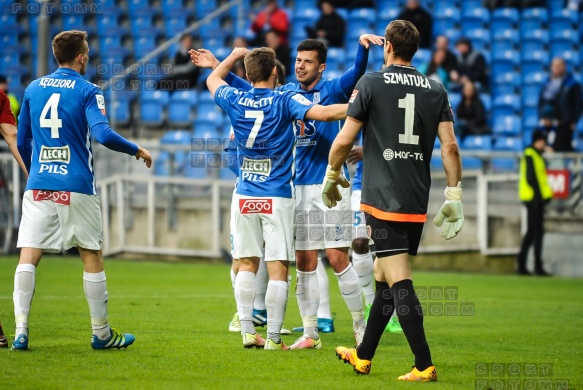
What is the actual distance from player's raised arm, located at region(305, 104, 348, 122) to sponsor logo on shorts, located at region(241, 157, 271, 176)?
624mm

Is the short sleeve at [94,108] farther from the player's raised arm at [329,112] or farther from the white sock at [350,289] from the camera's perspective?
the white sock at [350,289]

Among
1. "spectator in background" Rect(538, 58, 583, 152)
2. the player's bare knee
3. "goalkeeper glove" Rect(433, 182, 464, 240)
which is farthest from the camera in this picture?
"spectator in background" Rect(538, 58, 583, 152)

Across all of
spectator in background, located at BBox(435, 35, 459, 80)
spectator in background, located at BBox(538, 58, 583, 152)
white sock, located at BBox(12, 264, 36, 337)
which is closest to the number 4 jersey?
white sock, located at BBox(12, 264, 36, 337)

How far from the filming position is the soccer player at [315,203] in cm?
797

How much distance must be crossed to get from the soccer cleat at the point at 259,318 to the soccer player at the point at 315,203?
4.42 feet

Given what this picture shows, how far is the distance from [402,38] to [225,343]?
302 centimetres

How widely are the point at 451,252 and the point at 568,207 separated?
2071 millimetres

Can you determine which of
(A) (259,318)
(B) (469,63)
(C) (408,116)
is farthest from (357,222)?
(B) (469,63)

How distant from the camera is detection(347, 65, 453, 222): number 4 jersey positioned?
6.28 m

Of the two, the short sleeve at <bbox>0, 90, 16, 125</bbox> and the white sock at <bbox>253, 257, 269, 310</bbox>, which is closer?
the short sleeve at <bbox>0, 90, 16, 125</bbox>

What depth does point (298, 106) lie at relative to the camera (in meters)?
7.27

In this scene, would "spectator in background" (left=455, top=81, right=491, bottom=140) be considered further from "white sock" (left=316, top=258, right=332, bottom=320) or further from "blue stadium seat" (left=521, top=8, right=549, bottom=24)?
"white sock" (left=316, top=258, right=332, bottom=320)

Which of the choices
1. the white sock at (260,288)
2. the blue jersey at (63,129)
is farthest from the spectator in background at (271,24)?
the blue jersey at (63,129)

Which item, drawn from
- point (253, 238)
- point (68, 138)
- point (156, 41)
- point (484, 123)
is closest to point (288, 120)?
point (253, 238)
